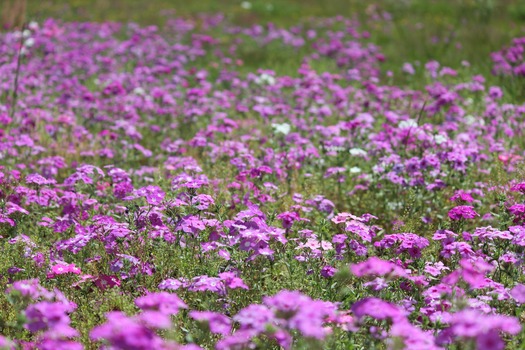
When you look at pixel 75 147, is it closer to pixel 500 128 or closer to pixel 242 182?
pixel 242 182

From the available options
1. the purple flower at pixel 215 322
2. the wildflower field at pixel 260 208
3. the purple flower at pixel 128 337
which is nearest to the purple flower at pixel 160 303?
the wildflower field at pixel 260 208

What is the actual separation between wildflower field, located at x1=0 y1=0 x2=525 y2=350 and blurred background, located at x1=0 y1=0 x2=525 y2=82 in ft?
0.59

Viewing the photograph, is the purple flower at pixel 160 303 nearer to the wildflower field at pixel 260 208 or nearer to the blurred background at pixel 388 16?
the wildflower field at pixel 260 208

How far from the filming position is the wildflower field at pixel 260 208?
261 cm

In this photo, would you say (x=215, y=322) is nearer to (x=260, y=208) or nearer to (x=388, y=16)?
(x=260, y=208)

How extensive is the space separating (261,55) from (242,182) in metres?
7.28

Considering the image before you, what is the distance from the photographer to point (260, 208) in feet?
16.0

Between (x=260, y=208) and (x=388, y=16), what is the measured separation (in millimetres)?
11851

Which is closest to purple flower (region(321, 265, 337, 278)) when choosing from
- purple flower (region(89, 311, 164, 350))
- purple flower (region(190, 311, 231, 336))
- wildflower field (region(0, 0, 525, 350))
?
wildflower field (region(0, 0, 525, 350))

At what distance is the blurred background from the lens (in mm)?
11328

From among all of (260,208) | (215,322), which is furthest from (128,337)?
(260,208)

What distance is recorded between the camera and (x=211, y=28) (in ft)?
49.9

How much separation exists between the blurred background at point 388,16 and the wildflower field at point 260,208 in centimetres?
18

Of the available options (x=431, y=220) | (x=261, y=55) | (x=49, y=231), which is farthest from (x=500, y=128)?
(x=261, y=55)
